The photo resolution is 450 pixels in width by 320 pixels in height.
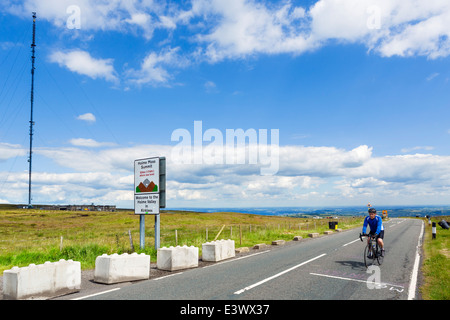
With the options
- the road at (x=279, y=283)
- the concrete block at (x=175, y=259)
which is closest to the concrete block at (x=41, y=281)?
the road at (x=279, y=283)

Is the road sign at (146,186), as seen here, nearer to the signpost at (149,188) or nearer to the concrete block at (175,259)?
the signpost at (149,188)

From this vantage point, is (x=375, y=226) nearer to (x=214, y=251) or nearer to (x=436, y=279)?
(x=436, y=279)

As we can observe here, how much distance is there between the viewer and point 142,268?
9562 millimetres

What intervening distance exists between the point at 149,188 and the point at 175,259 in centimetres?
568

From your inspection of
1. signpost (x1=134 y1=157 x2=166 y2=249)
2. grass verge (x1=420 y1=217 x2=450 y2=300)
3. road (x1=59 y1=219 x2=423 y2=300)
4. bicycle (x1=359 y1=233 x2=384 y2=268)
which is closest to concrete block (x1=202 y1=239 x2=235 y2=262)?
road (x1=59 y1=219 x2=423 y2=300)

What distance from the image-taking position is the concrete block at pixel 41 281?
720 centimetres

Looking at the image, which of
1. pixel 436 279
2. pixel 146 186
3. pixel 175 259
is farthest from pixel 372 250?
pixel 146 186

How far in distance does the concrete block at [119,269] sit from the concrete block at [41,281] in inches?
33.8

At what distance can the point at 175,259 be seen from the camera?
1103 centimetres

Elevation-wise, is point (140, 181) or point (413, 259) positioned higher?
point (140, 181)
